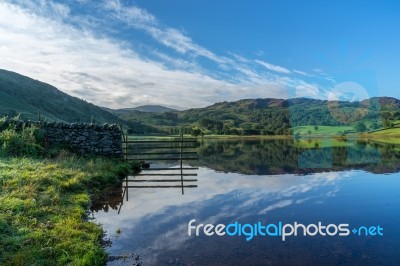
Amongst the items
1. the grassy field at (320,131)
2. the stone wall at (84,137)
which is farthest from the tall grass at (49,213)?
the grassy field at (320,131)

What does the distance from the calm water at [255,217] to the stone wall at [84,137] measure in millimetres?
7943

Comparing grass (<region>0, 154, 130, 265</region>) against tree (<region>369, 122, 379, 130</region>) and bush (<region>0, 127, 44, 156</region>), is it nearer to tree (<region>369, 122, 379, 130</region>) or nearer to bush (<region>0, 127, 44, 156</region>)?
bush (<region>0, 127, 44, 156</region>)

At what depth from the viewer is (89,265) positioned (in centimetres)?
749

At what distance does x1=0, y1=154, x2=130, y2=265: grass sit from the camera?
7.68 m

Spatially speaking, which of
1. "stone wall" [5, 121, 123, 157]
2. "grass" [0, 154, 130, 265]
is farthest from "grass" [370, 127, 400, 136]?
"grass" [0, 154, 130, 265]

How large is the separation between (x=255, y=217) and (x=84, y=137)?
54.3ft

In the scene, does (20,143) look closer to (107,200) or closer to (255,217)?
(107,200)

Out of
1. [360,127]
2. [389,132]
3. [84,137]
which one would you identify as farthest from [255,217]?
[360,127]

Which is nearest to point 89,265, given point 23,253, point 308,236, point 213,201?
point 23,253

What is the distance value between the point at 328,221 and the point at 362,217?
1466mm

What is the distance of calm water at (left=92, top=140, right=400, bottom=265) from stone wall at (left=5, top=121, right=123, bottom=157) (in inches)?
313

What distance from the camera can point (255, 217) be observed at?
11430 millimetres

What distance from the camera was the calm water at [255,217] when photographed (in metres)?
8.25

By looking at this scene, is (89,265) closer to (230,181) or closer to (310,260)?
(310,260)
